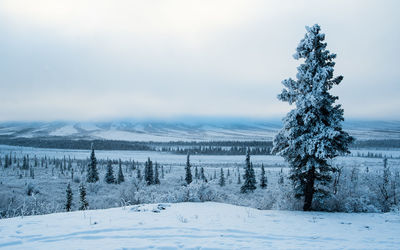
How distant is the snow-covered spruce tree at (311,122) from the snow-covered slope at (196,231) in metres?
2.55

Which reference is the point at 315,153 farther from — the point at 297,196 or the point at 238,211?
the point at 238,211

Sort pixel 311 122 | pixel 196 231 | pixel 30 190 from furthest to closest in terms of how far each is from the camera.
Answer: pixel 30 190 < pixel 311 122 < pixel 196 231

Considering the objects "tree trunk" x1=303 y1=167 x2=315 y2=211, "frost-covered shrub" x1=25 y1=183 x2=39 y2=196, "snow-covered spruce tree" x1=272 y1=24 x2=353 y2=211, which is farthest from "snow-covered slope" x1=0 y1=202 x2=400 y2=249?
"frost-covered shrub" x1=25 y1=183 x2=39 y2=196

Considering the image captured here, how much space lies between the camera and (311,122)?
1387 cm

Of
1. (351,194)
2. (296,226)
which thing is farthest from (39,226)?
(351,194)

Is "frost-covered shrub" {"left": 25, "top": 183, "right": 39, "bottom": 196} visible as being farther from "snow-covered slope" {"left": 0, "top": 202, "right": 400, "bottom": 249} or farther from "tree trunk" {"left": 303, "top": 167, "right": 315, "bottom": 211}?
"tree trunk" {"left": 303, "top": 167, "right": 315, "bottom": 211}

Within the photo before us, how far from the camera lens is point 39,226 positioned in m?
9.16

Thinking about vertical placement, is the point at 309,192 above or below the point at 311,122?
below

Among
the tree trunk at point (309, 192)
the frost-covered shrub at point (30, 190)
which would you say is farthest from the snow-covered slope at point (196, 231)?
the frost-covered shrub at point (30, 190)

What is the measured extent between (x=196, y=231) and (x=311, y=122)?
28.9 feet

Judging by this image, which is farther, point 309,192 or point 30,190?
point 30,190

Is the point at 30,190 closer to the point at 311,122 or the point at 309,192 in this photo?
the point at 309,192

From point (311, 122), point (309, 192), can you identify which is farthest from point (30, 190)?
point (311, 122)

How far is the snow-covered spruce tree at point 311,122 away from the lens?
13.2 metres
